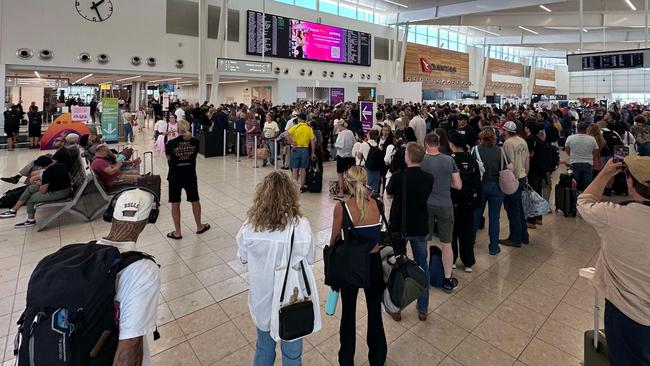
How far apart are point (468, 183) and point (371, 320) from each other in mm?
1937

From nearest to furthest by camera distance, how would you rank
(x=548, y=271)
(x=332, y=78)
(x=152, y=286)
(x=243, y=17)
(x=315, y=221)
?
1. (x=152, y=286)
2. (x=548, y=271)
3. (x=315, y=221)
4. (x=243, y=17)
5. (x=332, y=78)

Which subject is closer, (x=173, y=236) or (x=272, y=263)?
(x=272, y=263)

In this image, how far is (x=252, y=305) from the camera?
1900 millimetres

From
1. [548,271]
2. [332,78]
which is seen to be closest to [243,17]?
[332,78]

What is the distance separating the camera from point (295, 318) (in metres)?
1.74

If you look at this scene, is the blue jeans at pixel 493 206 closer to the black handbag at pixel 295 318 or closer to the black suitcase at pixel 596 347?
the black suitcase at pixel 596 347

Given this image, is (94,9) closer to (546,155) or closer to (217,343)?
(217,343)

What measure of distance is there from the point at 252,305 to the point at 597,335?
6.01 ft

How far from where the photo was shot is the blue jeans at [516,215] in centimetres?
434

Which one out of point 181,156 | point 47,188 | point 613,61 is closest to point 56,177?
point 47,188

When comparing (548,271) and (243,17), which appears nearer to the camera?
(548,271)

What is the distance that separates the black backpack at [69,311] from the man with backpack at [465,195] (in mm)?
3171

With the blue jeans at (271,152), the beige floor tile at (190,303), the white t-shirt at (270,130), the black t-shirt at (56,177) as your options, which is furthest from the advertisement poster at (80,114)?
the beige floor tile at (190,303)

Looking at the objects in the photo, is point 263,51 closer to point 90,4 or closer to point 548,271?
point 90,4
